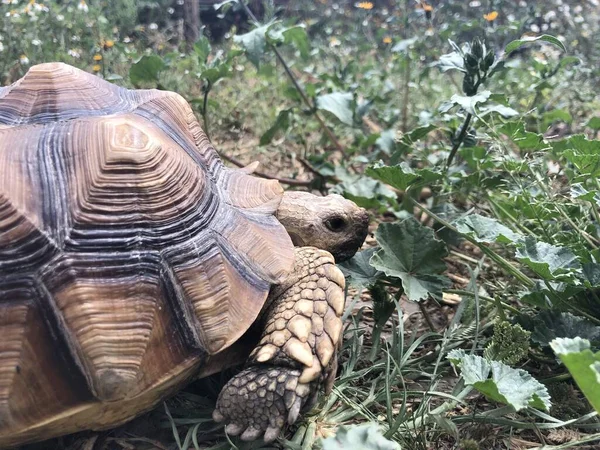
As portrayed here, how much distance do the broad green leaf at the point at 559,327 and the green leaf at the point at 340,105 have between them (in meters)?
1.51

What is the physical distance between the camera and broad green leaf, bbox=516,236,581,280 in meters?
1.44

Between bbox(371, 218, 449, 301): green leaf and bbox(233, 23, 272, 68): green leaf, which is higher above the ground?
bbox(233, 23, 272, 68): green leaf

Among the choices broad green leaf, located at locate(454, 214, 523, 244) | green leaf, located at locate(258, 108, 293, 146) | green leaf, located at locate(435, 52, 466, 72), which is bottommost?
green leaf, located at locate(258, 108, 293, 146)

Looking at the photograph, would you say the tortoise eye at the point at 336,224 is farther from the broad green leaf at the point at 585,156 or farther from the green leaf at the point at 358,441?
the green leaf at the point at 358,441

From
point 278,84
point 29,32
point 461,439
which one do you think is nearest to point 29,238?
point 461,439

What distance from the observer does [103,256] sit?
1252 millimetres

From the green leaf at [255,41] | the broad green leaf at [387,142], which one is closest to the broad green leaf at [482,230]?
the broad green leaf at [387,142]

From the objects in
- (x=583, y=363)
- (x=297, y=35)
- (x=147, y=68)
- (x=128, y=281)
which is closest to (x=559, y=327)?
(x=583, y=363)

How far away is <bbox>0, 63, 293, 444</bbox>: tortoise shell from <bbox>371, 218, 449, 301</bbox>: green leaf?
0.40m

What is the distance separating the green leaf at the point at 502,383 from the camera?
1.19 metres

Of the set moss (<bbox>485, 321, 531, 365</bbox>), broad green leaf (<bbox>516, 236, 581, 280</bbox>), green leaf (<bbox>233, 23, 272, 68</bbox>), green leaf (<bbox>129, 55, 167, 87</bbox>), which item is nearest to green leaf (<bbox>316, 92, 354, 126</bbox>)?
green leaf (<bbox>233, 23, 272, 68</bbox>)

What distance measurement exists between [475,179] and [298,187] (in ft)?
3.53

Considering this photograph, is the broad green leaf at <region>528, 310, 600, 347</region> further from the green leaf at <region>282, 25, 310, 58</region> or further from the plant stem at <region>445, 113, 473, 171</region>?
the green leaf at <region>282, 25, 310, 58</region>

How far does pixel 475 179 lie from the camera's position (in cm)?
208
